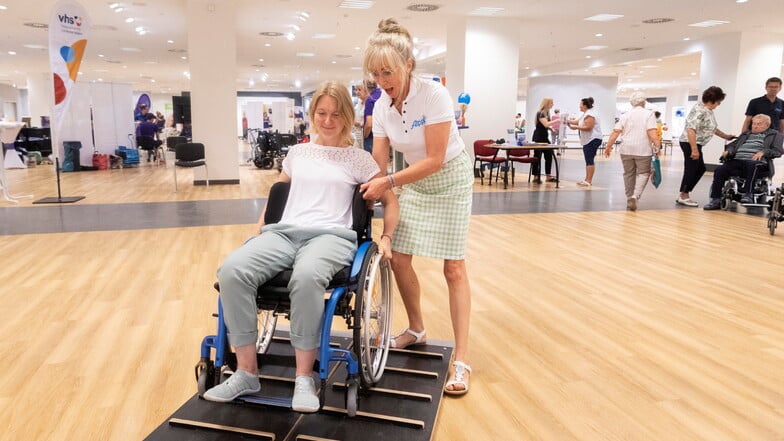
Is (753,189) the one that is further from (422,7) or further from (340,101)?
(340,101)

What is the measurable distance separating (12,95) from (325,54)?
24.7 metres

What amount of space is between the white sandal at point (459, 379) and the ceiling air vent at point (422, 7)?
9.07 metres

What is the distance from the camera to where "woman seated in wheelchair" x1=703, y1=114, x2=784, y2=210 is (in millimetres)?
6516

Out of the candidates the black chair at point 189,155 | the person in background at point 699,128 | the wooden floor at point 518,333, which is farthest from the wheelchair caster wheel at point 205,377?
the black chair at point 189,155

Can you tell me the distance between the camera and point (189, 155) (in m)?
8.93

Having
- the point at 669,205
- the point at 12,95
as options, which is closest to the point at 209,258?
the point at 669,205

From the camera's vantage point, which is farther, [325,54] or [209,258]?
[325,54]

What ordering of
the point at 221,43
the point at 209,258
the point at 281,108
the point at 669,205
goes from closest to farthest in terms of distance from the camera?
the point at 209,258 → the point at 669,205 → the point at 221,43 → the point at 281,108

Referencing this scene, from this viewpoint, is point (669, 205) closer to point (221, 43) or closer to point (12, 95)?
point (221, 43)

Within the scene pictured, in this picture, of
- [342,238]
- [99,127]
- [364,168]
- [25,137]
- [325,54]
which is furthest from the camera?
[325,54]

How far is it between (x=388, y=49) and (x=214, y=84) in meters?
8.34

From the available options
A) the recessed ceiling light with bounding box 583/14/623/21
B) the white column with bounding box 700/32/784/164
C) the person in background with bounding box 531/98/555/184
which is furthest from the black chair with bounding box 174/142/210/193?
the white column with bounding box 700/32/784/164

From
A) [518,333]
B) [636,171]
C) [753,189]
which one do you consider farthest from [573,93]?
[518,333]

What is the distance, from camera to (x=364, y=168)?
213cm
